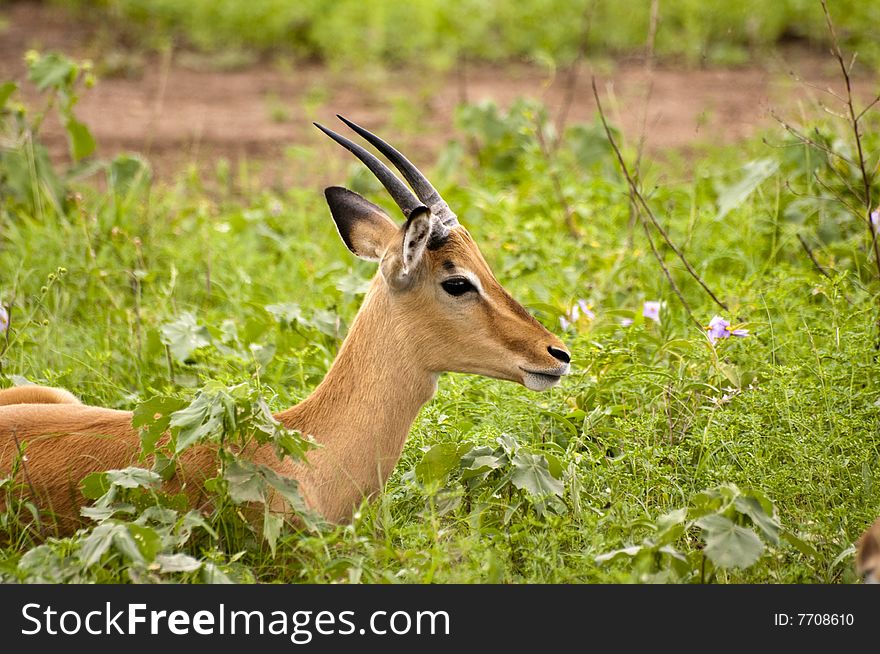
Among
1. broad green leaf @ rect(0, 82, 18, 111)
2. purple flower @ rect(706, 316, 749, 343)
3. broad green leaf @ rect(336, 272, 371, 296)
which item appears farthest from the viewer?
broad green leaf @ rect(0, 82, 18, 111)

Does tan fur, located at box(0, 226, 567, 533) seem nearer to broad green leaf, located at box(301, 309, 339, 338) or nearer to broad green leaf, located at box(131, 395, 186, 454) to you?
broad green leaf, located at box(131, 395, 186, 454)

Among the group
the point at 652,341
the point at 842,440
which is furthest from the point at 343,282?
the point at 842,440

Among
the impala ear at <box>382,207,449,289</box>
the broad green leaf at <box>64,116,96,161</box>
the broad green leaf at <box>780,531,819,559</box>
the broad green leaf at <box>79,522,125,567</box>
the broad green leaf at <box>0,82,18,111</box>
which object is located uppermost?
the broad green leaf at <box>0,82,18,111</box>

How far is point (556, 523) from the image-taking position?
121 inches

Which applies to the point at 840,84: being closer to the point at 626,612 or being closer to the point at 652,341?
the point at 652,341

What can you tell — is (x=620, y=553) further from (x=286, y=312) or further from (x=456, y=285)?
(x=286, y=312)

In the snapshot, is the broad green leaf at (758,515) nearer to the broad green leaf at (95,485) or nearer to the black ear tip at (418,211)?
the black ear tip at (418,211)

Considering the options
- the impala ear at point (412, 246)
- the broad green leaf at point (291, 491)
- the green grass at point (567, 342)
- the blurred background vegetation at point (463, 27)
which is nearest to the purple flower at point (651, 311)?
the green grass at point (567, 342)

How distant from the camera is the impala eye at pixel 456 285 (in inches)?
133

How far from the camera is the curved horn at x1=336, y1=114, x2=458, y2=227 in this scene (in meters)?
3.39

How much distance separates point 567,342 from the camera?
438 cm

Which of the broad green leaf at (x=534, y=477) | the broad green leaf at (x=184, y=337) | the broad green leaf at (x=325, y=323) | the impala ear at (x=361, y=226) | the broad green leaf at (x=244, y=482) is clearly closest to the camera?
the broad green leaf at (x=244, y=482)

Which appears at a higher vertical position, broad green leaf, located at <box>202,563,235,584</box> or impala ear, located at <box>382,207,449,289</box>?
impala ear, located at <box>382,207,449,289</box>

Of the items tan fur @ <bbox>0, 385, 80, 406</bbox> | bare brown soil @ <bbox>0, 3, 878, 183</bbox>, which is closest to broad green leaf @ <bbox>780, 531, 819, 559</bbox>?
tan fur @ <bbox>0, 385, 80, 406</bbox>
